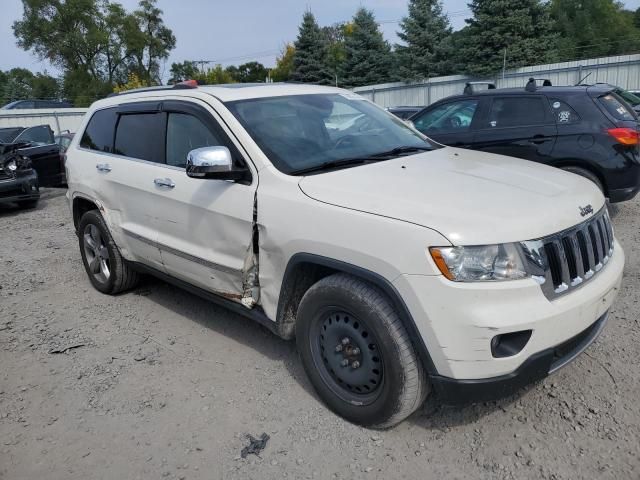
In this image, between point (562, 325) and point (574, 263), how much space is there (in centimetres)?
35

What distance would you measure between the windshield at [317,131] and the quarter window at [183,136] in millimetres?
310

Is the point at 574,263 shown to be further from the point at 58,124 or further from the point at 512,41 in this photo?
the point at 512,41

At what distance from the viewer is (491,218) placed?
2.44 metres

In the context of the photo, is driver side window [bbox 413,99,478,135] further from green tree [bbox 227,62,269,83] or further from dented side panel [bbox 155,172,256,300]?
green tree [bbox 227,62,269,83]

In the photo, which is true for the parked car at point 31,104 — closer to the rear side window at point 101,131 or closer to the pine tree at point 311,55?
the pine tree at point 311,55

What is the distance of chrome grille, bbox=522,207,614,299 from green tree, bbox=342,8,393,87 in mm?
34099

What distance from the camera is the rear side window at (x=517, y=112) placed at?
6719mm

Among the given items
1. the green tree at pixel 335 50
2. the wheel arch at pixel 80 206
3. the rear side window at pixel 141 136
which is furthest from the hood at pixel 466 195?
the green tree at pixel 335 50

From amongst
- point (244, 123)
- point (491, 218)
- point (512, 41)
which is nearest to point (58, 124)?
point (512, 41)

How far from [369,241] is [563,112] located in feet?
16.5

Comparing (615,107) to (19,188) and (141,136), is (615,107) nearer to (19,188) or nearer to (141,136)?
(141,136)

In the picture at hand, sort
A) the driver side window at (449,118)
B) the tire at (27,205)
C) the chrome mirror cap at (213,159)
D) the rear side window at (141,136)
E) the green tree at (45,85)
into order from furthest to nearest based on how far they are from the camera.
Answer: the green tree at (45,85)
the tire at (27,205)
the driver side window at (449,118)
the rear side window at (141,136)
the chrome mirror cap at (213,159)

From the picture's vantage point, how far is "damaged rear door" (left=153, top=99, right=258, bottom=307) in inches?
129

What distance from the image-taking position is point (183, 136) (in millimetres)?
3861
